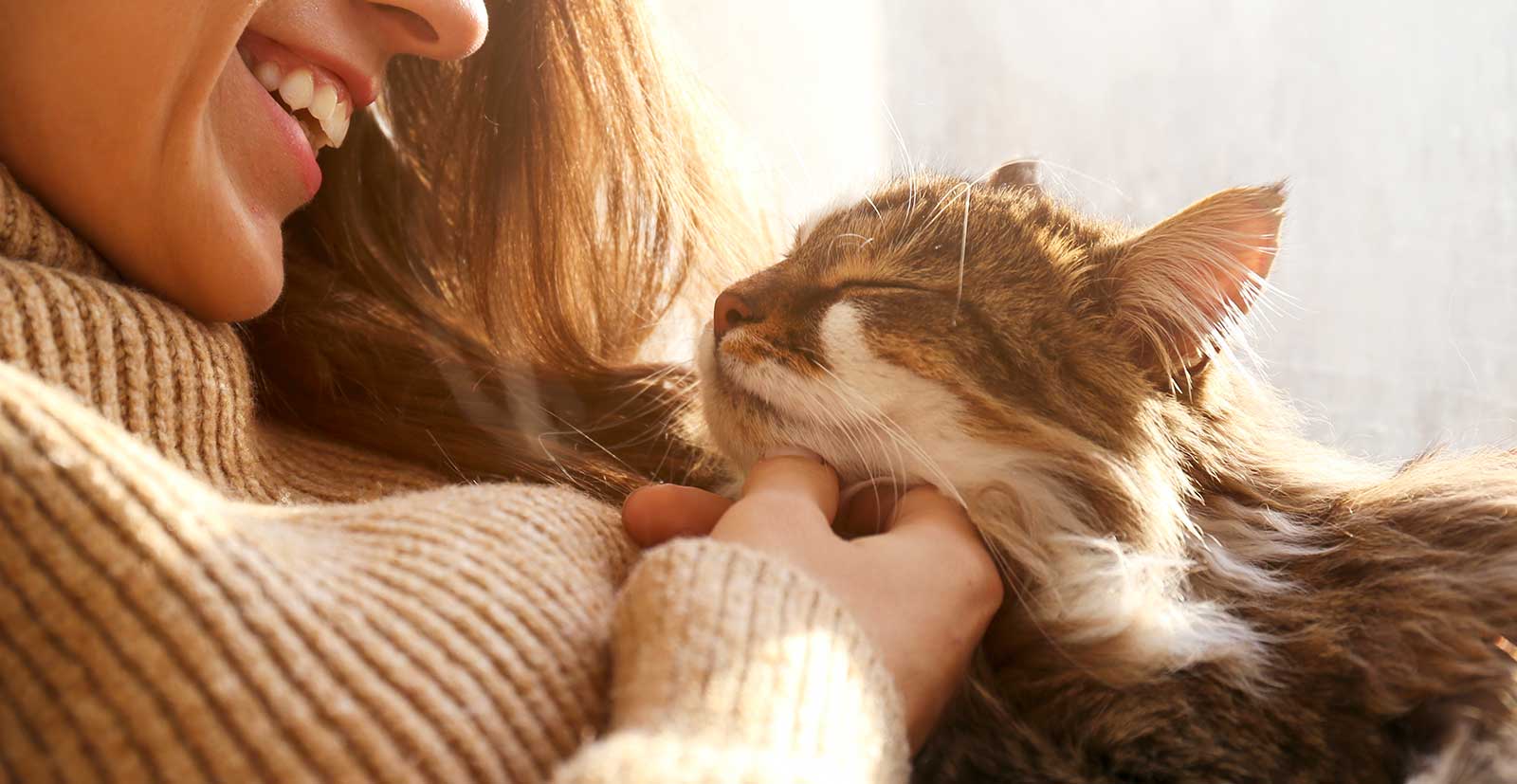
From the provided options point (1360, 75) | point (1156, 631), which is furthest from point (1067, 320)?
point (1360, 75)

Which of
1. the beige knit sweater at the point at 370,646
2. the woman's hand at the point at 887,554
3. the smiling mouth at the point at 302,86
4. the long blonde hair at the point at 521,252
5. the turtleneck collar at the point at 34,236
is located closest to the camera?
the beige knit sweater at the point at 370,646

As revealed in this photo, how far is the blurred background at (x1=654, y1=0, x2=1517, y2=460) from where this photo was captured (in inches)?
56.9

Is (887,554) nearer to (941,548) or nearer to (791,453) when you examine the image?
(941,548)

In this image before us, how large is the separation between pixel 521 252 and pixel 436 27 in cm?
39

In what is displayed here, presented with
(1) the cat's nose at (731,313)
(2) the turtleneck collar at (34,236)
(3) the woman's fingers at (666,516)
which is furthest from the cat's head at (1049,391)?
(2) the turtleneck collar at (34,236)

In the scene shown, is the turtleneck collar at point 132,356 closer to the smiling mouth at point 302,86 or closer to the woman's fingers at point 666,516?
the smiling mouth at point 302,86

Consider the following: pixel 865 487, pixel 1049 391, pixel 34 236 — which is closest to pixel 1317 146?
pixel 1049 391

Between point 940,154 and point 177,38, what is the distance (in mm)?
971

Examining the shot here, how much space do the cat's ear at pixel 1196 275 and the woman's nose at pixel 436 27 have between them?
0.75 meters

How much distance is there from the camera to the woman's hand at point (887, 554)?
77 centimetres

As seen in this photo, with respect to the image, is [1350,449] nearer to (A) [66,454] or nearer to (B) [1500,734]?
(B) [1500,734]

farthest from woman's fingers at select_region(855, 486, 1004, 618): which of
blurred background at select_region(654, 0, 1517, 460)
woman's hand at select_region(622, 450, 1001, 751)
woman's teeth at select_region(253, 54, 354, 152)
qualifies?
woman's teeth at select_region(253, 54, 354, 152)

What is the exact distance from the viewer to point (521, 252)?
58.4 inches

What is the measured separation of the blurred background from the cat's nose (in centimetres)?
36
